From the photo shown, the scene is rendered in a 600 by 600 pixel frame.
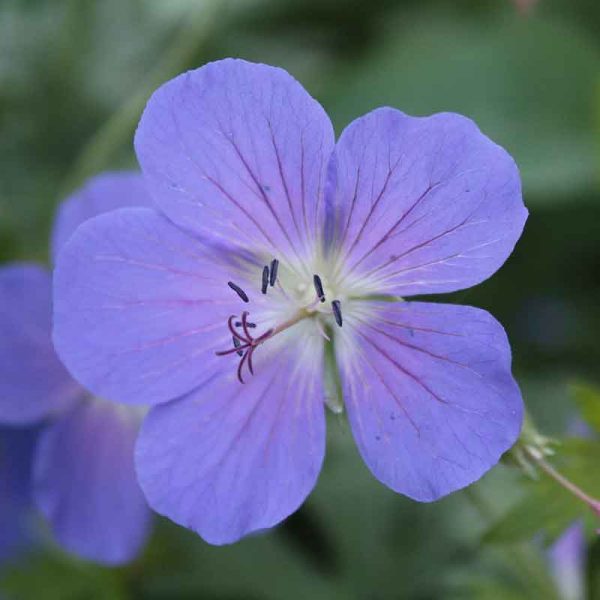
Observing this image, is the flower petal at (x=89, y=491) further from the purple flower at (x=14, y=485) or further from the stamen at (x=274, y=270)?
the stamen at (x=274, y=270)

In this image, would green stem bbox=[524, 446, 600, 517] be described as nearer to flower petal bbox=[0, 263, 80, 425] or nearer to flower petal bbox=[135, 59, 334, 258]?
flower petal bbox=[135, 59, 334, 258]

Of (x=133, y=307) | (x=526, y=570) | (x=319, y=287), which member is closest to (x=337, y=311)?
(x=319, y=287)

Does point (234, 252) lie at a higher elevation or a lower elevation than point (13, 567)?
higher

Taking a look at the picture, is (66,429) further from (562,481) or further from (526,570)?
(562,481)

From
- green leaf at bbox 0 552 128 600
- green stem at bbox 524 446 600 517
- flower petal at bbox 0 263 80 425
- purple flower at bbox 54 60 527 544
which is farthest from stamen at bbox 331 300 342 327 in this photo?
green leaf at bbox 0 552 128 600

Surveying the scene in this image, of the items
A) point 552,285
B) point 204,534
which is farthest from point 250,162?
point 552,285

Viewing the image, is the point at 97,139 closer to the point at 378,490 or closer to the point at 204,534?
the point at 378,490

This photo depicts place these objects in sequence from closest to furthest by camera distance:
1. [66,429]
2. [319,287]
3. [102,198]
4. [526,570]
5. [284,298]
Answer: [319,287] < [284,298] < [526,570] < [102,198] < [66,429]
